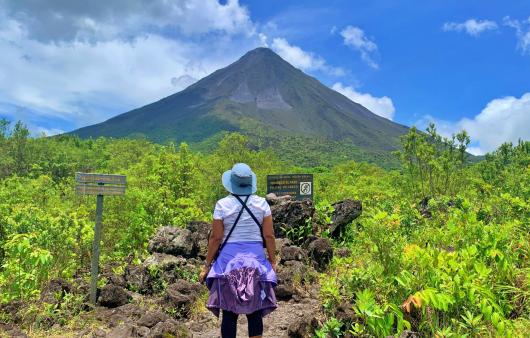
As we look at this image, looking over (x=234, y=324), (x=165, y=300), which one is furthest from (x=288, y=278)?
(x=234, y=324)

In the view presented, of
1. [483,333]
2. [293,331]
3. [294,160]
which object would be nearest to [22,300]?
[293,331]

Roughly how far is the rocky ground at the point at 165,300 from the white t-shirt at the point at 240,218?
1.35 m

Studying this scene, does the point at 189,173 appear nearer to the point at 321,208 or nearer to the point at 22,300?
the point at 321,208

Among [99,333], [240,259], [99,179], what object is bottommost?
[99,333]

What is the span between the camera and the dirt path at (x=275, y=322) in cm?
552

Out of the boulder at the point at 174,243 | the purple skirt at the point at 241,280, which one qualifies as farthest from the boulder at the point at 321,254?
the purple skirt at the point at 241,280

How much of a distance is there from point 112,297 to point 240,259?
120 inches

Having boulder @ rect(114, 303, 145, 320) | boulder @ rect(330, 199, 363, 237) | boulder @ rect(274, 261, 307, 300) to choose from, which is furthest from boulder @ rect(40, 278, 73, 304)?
boulder @ rect(330, 199, 363, 237)

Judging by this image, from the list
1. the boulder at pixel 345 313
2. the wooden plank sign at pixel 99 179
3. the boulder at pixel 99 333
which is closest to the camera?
the boulder at pixel 345 313

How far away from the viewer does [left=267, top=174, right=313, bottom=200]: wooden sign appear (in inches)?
520

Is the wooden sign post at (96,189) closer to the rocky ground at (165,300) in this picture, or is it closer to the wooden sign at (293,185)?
the rocky ground at (165,300)

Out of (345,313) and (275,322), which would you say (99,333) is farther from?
(345,313)

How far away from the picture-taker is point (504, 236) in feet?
17.5

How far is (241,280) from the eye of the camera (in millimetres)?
3998
